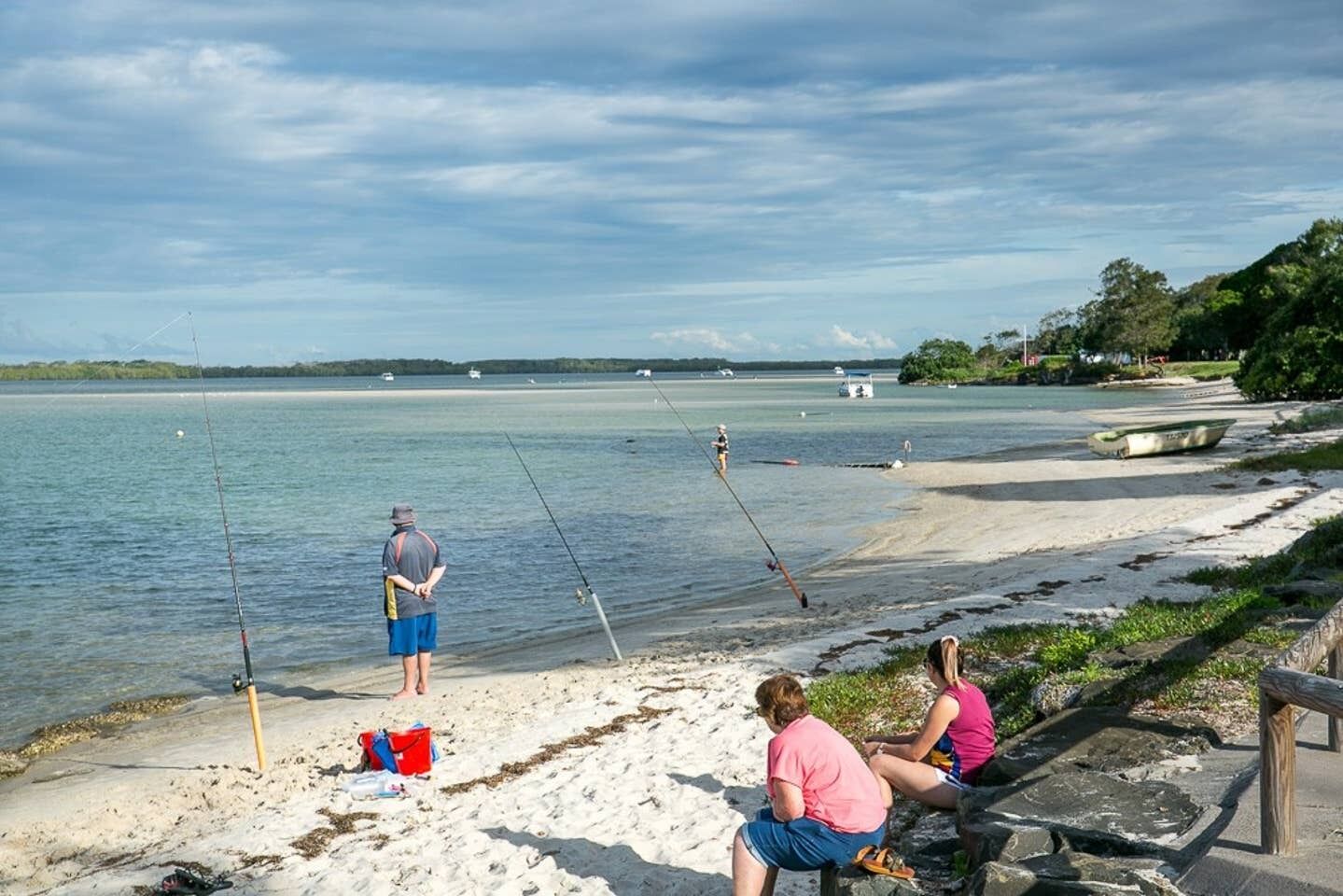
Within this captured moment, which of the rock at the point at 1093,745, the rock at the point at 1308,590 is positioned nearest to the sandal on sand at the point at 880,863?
the rock at the point at 1093,745

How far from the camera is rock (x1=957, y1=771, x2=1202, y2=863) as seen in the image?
5.46m

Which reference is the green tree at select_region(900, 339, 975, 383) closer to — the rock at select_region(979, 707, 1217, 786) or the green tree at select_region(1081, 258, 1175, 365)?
the green tree at select_region(1081, 258, 1175, 365)

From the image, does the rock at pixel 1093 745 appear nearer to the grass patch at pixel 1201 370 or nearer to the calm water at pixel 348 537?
the calm water at pixel 348 537

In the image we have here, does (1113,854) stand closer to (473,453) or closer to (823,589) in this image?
(823,589)

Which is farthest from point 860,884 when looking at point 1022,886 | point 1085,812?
point 1085,812

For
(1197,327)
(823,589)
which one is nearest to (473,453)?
(823,589)

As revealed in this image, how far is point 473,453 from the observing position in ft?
187

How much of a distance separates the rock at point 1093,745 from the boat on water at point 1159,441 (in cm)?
3271

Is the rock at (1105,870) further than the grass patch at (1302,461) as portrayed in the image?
No

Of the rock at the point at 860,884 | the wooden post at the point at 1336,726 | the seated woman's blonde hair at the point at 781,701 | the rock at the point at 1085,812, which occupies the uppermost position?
the seated woman's blonde hair at the point at 781,701

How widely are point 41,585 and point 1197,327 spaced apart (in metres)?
134

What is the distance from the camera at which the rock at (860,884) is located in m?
5.42

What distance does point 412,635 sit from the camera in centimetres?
1192

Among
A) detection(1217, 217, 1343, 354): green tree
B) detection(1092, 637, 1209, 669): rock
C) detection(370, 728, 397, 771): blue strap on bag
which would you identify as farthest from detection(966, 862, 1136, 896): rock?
detection(1217, 217, 1343, 354): green tree
